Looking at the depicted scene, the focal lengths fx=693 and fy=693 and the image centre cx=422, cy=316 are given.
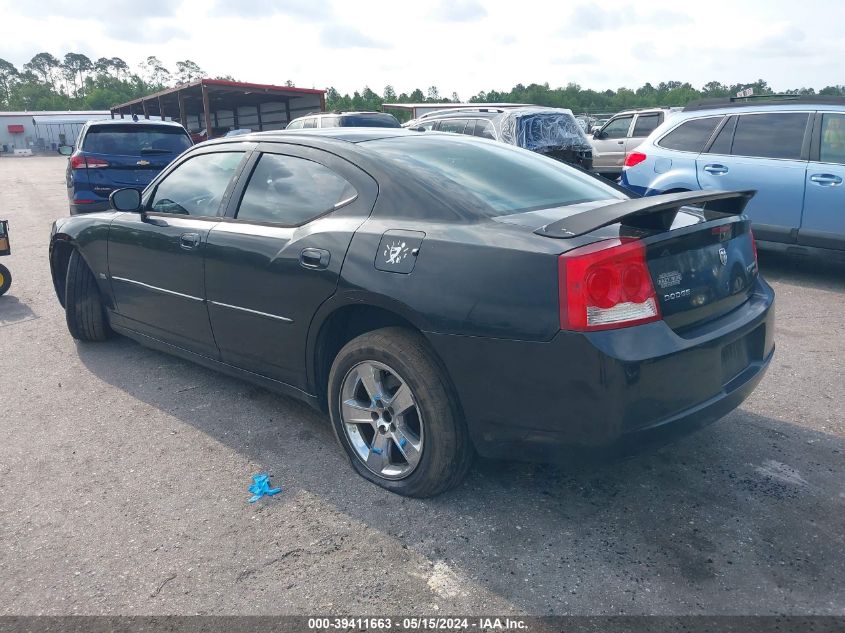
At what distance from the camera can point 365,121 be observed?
51.2 feet

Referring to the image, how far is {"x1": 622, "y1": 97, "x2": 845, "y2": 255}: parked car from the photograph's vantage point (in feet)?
21.2

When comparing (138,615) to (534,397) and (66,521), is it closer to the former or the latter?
(66,521)

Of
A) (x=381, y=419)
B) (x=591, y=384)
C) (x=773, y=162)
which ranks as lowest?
(x=381, y=419)

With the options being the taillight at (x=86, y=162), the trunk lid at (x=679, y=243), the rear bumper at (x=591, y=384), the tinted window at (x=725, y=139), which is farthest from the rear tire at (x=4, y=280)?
the tinted window at (x=725, y=139)

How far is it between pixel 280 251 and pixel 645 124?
1370 centimetres

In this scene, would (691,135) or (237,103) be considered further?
(237,103)

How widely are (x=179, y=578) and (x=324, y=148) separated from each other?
6.78 ft

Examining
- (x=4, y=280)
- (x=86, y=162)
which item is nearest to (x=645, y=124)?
(x=86, y=162)

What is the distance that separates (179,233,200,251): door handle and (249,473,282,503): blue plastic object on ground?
1407mm

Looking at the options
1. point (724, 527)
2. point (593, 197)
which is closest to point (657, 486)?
point (724, 527)

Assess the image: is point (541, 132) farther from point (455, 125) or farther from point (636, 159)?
point (636, 159)

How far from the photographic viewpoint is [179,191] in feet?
14.1

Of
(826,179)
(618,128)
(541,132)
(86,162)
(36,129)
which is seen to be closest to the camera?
(826,179)

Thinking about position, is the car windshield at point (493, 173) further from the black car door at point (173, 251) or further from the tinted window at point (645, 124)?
the tinted window at point (645, 124)
